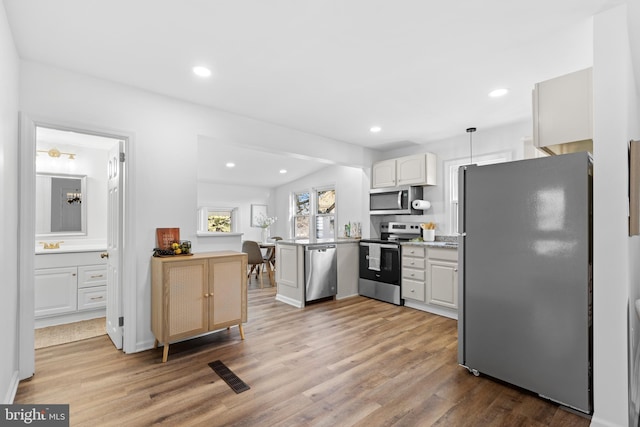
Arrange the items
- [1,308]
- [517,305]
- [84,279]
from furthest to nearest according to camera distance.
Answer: [84,279], [517,305], [1,308]

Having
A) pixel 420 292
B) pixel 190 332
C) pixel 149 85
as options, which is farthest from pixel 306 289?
pixel 149 85

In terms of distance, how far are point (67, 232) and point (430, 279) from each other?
192 inches

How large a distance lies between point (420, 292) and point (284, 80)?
10.2 feet

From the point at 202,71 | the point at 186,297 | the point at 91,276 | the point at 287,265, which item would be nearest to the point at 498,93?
the point at 202,71

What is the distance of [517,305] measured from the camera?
2.21 meters

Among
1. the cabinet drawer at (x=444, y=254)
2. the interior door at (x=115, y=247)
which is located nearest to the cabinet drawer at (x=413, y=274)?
the cabinet drawer at (x=444, y=254)

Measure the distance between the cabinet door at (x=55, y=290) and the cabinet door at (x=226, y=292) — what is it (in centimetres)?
201

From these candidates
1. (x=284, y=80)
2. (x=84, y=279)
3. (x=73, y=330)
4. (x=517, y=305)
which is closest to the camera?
(x=517, y=305)

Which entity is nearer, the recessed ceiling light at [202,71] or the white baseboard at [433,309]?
the recessed ceiling light at [202,71]

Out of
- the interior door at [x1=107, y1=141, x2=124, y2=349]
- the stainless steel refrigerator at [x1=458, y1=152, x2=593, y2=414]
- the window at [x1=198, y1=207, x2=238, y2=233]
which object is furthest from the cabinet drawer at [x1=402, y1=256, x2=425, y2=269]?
the window at [x1=198, y1=207, x2=238, y2=233]

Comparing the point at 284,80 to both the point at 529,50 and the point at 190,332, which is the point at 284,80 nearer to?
the point at 529,50

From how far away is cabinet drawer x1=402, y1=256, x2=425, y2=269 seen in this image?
4.20m

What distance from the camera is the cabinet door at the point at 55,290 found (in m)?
3.47

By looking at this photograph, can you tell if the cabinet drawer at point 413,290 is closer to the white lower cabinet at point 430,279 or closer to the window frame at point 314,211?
the white lower cabinet at point 430,279
